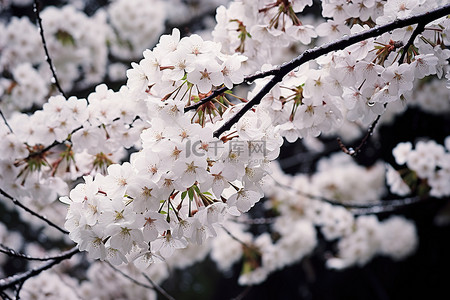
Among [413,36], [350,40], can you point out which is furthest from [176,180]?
[413,36]

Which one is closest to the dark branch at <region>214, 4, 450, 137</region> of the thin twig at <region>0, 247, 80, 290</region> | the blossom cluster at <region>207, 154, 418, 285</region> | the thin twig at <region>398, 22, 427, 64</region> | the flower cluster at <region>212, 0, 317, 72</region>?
the thin twig at <region>398, 22, 427, 64</region>

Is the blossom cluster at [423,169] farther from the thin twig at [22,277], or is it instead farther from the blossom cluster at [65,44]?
the blossom cluster at [65,44]

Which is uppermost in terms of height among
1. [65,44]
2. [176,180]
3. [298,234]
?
[65,44]

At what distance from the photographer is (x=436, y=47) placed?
50.9 inches

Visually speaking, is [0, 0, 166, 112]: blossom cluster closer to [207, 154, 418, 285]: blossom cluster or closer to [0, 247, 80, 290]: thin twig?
[0, 247, 80, 290]: thin twig

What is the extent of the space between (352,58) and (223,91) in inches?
17.3

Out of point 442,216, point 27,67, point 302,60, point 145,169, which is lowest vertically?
point 442,216

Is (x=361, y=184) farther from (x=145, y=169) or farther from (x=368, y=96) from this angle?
(x=145, y=169)

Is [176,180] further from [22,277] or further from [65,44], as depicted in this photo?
[65,44]

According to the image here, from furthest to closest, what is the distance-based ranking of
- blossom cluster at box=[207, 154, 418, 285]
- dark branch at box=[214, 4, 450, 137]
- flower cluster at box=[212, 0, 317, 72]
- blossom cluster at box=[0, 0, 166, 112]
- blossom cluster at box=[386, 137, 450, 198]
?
blossom cluster at box=[207, 154, 418, 285] < blossom cluster at box=[0, 0, 166, 112] < blossom cluster at box=[386, 137, 450, 198] < flower cluster at box=[212, 0, 317, 72] < dark branch at box=[214, 4, 450, 137]

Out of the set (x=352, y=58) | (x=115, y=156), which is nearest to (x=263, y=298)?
(x=115, y=156)

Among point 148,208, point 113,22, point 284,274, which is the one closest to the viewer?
point 148,208

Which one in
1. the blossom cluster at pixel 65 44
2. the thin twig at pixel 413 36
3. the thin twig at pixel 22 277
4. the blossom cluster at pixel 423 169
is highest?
the blossom cluster at pixel 65 44

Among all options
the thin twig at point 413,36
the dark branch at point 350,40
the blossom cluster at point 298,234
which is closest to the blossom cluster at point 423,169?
the blossom cluster at point 298,234
